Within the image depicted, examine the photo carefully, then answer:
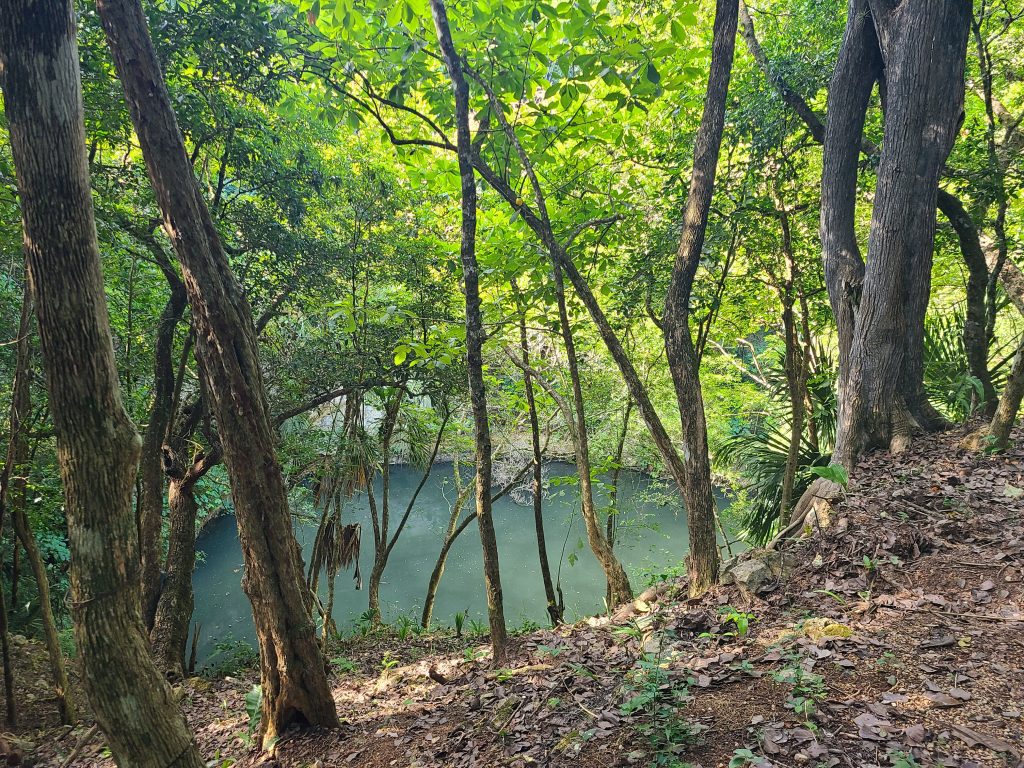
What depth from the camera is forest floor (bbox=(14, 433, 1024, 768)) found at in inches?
61.6

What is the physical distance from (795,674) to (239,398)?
98.5 inches

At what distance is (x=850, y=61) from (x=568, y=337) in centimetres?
288

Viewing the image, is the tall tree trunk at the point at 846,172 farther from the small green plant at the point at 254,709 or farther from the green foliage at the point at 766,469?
the small green plant at the point at 254,709

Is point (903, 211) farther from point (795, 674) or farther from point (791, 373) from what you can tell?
point (795, 674)

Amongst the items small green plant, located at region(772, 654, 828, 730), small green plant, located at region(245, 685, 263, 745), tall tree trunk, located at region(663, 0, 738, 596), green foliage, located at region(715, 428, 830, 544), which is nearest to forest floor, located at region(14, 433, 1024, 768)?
small green plant, located at region(772, 654, 828, 730)

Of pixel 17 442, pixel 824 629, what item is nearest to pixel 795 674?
pixel 824 629

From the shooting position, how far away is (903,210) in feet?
11.5

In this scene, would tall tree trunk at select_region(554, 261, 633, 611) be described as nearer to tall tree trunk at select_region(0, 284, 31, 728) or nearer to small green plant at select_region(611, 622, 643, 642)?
small green plant at select_region(611, 622, 643, 642)

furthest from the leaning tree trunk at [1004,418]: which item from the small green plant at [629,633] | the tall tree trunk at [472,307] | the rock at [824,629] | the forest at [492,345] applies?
the tall tree trunk at [472,307]

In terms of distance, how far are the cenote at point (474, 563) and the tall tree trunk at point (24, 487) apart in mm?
5310

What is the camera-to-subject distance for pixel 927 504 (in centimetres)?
293

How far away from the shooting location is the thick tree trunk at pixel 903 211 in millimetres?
3465

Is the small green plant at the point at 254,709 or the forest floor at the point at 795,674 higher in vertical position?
the forest floor at the point at 795,674

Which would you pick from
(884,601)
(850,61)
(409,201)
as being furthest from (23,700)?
(850,61)
